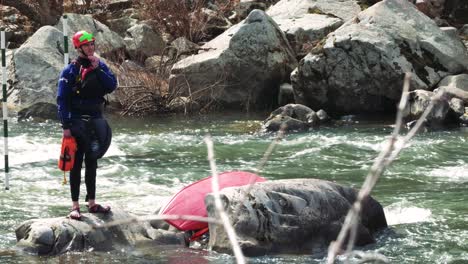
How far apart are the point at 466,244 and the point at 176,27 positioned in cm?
1198


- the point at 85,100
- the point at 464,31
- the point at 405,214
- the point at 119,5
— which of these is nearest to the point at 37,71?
the point at 119,5

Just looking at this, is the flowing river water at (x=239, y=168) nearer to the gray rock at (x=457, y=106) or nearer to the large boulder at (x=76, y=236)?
the large boulder at (x=76, y=236)

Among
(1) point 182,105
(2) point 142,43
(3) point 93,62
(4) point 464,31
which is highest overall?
(3) point 93,62

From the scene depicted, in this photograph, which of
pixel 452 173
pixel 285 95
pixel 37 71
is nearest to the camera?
pixel 452 173

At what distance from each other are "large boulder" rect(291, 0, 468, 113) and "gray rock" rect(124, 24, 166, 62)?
4110 mm

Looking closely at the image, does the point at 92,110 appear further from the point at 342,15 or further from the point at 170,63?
the point at 342,15

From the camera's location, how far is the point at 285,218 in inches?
217

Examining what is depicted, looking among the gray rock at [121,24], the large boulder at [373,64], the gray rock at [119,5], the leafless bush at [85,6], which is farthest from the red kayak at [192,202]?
the gray rock at [119,5]

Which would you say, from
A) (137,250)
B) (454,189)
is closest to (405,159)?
(454,189)

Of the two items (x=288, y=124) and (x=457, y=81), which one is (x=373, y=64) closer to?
(x=457, y=81)

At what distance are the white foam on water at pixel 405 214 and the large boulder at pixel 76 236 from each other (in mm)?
1863

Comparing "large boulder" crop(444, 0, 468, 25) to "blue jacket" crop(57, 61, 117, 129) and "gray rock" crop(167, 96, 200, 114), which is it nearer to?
"gray rock" crop(167, 96, 200, 114)

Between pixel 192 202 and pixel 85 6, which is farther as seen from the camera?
pixel 85 6

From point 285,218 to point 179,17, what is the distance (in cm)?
1168
